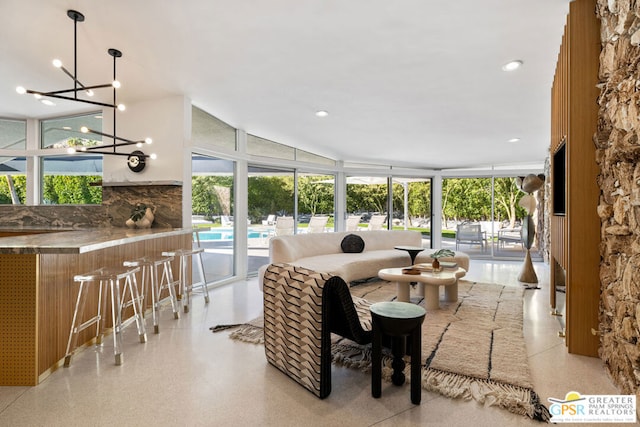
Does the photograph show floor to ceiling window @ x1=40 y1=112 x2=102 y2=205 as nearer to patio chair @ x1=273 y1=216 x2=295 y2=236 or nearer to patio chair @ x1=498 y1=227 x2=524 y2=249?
patio chair @ x1=273 y1=216 x2=295 y2=236

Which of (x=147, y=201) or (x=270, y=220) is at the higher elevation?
(x=147, y=201)

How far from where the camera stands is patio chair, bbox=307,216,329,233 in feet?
24.6

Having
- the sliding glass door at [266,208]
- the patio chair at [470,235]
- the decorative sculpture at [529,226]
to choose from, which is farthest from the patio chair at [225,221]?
the patio chair at [470,235]

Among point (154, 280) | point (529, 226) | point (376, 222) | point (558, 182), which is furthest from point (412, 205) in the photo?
point (154, 280)

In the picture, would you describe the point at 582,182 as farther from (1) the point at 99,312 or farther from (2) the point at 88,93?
(2) the point at 88,93

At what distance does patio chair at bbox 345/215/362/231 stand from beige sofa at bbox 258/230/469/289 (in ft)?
6.57

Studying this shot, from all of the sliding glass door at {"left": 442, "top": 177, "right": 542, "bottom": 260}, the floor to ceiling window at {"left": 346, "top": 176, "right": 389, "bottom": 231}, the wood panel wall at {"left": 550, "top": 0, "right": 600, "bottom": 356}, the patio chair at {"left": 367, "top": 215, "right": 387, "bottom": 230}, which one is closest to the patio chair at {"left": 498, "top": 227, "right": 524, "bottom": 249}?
the sliding glass door at {"left": 442, "top": 177, "right": 542, "bottom": 260}

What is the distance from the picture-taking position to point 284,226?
22.1 ft

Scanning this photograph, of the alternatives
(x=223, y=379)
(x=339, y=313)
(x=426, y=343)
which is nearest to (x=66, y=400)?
(x=223, y=379)

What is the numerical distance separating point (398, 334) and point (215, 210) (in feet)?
13.3

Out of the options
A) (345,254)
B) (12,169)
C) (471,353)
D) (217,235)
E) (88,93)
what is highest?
(88,93)

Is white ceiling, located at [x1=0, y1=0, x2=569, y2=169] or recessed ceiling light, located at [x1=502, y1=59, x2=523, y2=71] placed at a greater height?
white ceiling, located at [x1=0, y1=0, x2=569, y2=169]

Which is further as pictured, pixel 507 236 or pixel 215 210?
pixel 507 236

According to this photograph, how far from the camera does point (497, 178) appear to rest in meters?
9.04
